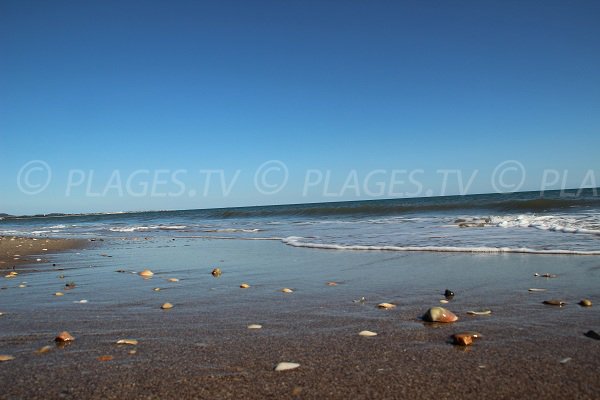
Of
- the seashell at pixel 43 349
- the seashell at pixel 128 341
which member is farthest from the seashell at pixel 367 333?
the seashell at pixel 43 349

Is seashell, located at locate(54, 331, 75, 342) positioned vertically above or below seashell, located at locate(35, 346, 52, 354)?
above

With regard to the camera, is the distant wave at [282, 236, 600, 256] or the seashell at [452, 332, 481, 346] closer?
the seashell at [452, 332, 481, 346]

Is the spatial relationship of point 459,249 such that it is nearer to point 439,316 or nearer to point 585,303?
point 585,303

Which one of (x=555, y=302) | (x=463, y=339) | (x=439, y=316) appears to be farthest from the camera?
(x=555, y=302)

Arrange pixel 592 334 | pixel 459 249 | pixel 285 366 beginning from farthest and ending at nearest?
pixel 459 249 → pixel 592 334 → pixel 285 366

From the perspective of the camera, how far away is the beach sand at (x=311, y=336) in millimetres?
2057

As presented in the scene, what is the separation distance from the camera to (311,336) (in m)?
2.93

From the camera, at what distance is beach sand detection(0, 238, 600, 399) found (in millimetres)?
2057

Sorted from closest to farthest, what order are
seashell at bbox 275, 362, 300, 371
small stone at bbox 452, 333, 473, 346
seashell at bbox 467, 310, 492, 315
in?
seashell at bbox 275, 362, 300, 371
small stone at bbox 452, 333, 473, 346
seashell at bbox 467, 310, 492, 315

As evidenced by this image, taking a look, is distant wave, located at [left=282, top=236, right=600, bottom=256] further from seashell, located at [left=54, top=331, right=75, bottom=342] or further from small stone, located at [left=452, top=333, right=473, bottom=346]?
seashell, located at [left=54, top=331, right=75, bottom=342]

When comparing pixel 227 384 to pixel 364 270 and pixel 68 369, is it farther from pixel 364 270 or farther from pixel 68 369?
pixel 364 270

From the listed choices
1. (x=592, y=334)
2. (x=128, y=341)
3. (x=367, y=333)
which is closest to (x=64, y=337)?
(x=128, y=341)

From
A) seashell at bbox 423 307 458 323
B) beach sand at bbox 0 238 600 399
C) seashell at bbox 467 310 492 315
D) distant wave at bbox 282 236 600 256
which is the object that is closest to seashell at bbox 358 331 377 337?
beach sand at bbox 0 238 600 399

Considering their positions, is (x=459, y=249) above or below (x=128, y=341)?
above
